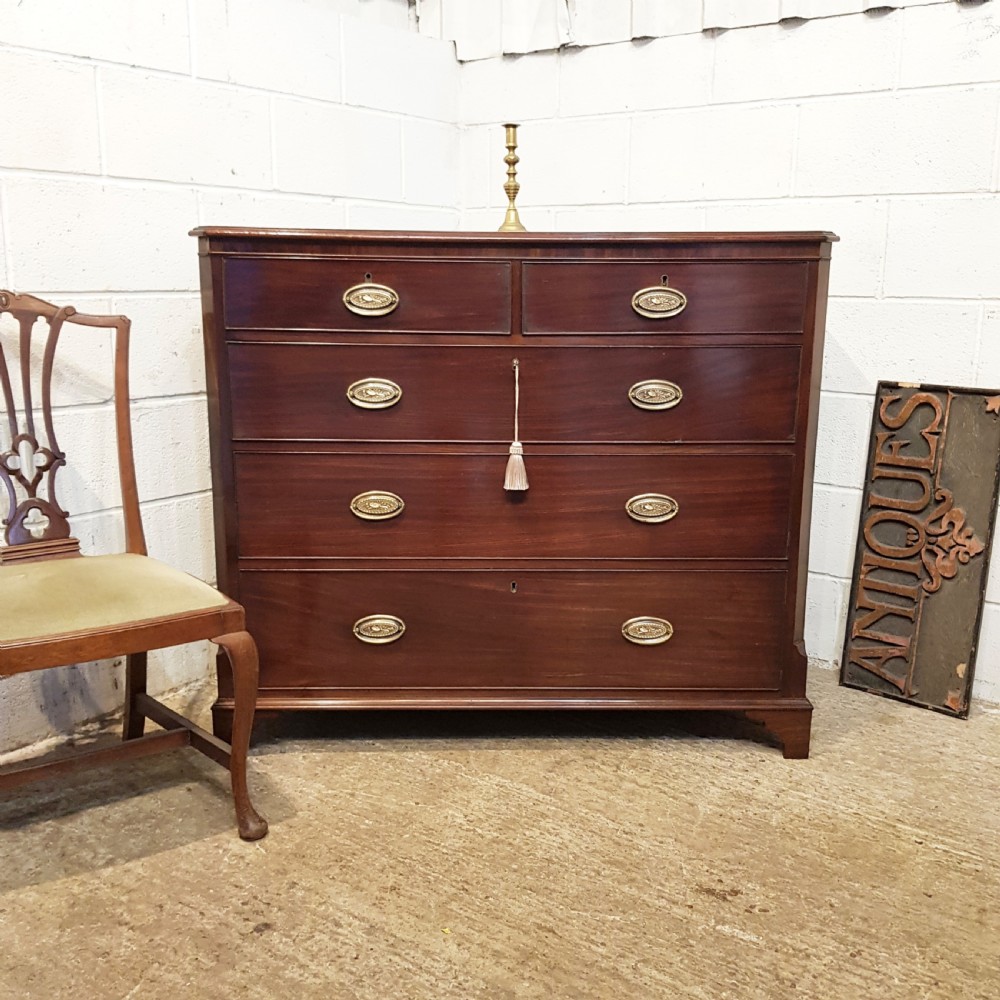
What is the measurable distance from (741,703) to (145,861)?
49.0 inches

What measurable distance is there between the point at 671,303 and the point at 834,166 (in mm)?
822

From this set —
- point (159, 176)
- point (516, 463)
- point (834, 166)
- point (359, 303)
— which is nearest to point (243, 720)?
point (516, 463)

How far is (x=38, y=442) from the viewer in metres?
2.10

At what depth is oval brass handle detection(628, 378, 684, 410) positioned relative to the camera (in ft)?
6.67

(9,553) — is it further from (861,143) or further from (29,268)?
(861,143)

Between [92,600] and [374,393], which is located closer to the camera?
[92,600]

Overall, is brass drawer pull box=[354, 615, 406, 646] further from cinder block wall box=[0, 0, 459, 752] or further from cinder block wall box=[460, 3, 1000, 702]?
cinder block wall box=[460, 3, 1000, 702]

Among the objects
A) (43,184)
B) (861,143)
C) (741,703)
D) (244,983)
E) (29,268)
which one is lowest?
(244,983)

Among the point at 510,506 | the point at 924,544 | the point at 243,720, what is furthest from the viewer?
the point at 924,544

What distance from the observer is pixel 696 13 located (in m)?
2.55

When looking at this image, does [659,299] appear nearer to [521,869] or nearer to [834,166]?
[834,166]

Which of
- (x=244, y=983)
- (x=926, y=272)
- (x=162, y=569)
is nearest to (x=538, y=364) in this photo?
(x=162, y=569)

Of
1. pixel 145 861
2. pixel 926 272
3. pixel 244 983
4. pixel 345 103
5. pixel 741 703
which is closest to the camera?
pixel 244 983

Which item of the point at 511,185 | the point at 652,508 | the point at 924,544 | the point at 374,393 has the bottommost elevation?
the point at 924,544
